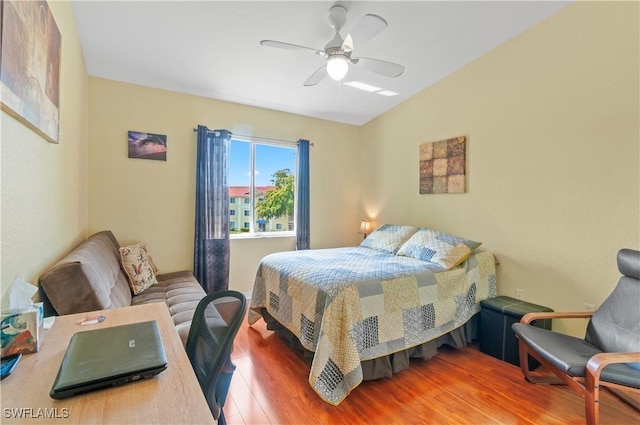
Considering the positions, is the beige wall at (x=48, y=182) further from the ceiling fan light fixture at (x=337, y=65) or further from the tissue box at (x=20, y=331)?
the ceiling fan light fixture at (x=337, y=65)

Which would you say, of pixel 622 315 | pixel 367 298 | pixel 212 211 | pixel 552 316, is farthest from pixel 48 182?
pixel 622 315

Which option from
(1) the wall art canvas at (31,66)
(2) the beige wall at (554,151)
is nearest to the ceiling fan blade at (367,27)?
(2) the beige wall at (554,151)

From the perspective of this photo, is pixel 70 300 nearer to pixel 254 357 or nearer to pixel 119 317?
pixel 119 317

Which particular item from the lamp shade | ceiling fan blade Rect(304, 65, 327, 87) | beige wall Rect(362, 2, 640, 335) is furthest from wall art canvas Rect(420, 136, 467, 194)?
ceiling fan blade Rect(304, 65, 327, 87)

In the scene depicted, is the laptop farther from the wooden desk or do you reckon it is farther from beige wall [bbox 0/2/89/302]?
beige wall [bbox 0/2/89/302]

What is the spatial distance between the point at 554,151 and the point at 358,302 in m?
2.19

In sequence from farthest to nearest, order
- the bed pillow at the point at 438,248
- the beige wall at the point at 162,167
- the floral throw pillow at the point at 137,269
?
the beige wall at the point at 162,167 < the bed pillow at the point at 438,248 < the floral throw pillow at the point at 137,269

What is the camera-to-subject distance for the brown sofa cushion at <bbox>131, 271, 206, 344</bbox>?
6.61 ft

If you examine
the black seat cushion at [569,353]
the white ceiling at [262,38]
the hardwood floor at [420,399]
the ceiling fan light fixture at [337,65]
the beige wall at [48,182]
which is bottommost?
the hardwood floor at [420,399]

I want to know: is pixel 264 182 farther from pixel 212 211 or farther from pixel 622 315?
pixel 622 315

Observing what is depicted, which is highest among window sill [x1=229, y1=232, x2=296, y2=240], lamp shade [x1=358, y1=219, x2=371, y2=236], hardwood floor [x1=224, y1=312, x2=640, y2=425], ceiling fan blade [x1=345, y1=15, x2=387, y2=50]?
ceiling fan blade [x1=345, y1=15, x2=387, y2=50]

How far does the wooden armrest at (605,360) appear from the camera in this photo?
1.57 m

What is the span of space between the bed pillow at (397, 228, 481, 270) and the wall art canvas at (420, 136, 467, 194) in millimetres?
639

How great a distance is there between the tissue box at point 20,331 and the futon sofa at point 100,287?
21.4 inches
